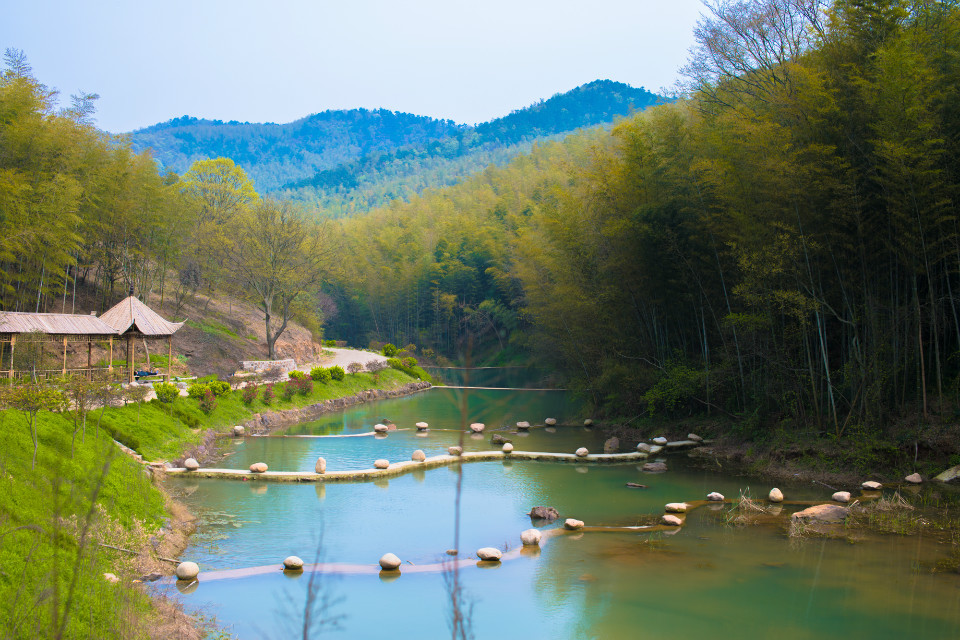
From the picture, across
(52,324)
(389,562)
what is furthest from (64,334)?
(389,562)

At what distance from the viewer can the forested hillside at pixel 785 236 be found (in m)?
11.2

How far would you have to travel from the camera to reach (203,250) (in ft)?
105

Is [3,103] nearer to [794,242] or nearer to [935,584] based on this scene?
[794,242]

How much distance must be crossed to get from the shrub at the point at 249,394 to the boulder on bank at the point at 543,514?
42.1 feet

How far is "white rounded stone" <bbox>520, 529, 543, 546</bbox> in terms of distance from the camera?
9.59 metres

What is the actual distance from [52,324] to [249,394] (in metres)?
6.29

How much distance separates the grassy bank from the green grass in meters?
0.01

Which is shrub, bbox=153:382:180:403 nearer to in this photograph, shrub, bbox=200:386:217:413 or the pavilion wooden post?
shrub, bbox=200:386:217:413

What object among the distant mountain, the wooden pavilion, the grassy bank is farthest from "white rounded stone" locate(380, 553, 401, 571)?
the distant mountain

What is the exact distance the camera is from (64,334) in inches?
647

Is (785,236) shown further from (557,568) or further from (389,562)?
(389,562)

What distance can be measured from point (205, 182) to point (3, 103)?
20028 mm

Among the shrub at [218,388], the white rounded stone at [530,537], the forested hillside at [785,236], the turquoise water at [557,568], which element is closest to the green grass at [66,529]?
the turquoise water at [557,568]

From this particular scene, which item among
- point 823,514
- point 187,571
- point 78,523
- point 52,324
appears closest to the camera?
point 78,523
